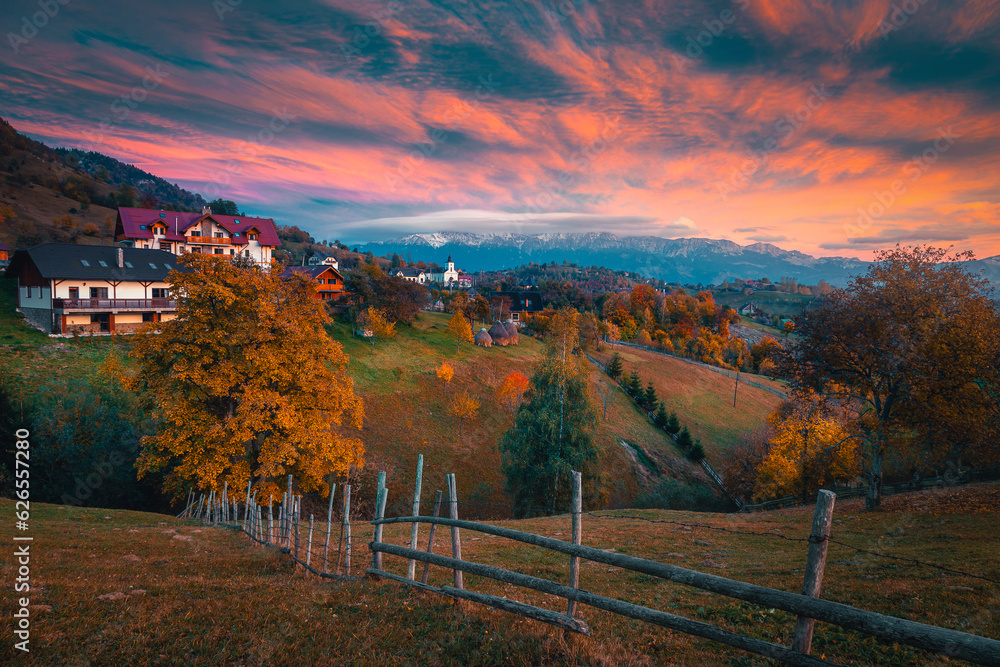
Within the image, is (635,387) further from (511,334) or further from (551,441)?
(551,441)

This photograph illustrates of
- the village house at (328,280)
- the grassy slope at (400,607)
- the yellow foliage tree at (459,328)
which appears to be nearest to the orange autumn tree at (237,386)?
the grassy slope at (400,607)

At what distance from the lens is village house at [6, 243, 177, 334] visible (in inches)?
1596

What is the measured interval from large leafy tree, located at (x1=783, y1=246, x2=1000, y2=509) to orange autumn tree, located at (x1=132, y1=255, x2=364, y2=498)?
27639mm

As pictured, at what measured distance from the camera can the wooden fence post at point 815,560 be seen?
5020 mm

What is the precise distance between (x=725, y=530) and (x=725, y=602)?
33.9 ft

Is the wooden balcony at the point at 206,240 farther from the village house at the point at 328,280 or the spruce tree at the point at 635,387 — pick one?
the spruce tree at the point at 635,387

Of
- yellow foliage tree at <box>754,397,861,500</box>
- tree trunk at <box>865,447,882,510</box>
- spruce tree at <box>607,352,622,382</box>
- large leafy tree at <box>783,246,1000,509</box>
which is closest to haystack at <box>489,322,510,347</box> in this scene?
spruce tree at <box>607,352,622,382</box>

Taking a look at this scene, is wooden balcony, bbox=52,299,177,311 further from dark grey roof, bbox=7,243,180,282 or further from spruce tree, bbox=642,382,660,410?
spruce tree, bbox=642,382,660,410

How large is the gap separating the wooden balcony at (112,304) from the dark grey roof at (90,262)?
273 centimetres

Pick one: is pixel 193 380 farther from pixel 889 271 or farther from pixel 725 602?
pixel 889 271

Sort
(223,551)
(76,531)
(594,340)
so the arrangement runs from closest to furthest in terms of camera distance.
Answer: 1. (223,551)
2. (76,531)
3. (594,340)

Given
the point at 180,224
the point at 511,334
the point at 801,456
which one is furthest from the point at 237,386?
the point at 180,224

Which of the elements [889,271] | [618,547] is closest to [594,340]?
[889,271]

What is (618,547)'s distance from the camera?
17078 millimetres
